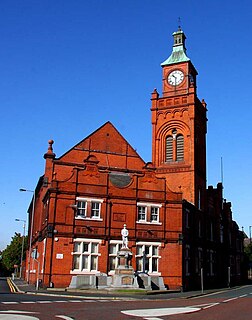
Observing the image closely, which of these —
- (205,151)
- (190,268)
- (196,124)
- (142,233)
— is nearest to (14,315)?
(142,233)

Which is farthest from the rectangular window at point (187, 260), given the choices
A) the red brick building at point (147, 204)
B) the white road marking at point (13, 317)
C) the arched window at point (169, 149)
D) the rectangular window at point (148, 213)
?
the white road marking at point (13, 317)

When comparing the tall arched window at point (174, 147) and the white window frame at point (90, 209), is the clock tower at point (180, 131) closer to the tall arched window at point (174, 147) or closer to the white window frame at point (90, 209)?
the tall arched window at point (174, 147)

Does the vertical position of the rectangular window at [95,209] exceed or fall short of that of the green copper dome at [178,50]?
it falls short

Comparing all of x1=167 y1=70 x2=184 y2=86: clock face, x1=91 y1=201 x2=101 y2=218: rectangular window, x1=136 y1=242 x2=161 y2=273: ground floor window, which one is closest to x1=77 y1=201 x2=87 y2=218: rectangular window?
x1=91 y1=201 x2=101 y2=218: rectangular window

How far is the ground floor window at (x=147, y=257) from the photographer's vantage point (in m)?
34.8

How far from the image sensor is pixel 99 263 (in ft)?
110

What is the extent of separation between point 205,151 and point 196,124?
5.00 metres

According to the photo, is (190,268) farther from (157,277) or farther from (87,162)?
(87,162)

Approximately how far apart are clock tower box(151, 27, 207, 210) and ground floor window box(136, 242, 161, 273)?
975 centimetres

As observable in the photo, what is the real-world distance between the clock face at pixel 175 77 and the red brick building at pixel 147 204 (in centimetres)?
12

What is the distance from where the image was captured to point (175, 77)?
50125 millimetres

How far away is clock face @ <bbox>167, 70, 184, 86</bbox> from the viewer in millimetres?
49719

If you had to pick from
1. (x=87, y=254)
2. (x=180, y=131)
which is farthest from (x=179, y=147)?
(x=87, y=254)

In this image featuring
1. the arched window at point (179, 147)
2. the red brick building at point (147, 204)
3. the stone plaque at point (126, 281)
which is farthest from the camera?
the arched window at point (179, 147)
